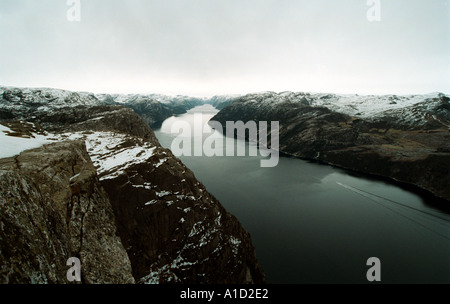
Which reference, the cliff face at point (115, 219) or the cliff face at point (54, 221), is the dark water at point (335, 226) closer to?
the cliff face at point (115, 219)

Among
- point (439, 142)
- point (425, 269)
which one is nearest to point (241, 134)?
point (439, 142)

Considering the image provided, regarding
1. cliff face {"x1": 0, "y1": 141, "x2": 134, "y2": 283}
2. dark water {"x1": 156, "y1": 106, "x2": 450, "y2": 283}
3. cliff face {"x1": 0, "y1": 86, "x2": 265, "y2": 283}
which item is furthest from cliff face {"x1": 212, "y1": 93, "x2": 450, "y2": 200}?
cliff face {"x1": 0, "y1": 141, "x2": 134, "y2": 283}

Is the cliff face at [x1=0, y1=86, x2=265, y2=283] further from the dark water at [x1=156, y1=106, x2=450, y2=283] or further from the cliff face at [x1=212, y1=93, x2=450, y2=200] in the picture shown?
the cliff face at [x1=212, y1=93, x2=450, y2=200]

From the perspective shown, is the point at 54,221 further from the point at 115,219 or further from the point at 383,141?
the point at 383,141

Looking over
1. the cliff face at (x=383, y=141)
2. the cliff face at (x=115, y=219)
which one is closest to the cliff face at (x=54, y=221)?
the cliff face at (x=115, y=219)

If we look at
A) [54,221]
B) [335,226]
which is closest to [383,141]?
[335,226]

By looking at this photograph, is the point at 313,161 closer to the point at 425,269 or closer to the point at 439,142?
the point at 439,142

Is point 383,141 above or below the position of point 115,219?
above
